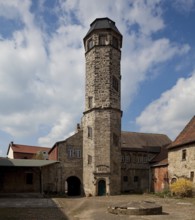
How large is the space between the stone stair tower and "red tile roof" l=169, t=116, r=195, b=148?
20.6 ft

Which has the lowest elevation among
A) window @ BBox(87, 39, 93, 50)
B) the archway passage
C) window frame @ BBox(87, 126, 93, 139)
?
the archway passage

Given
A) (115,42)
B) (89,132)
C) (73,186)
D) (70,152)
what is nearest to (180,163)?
(89,132)

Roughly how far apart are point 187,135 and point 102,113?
8.98m

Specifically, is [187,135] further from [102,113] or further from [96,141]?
[96,141]

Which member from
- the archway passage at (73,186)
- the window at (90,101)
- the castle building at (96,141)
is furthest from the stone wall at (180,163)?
the archway passage at (73,186)

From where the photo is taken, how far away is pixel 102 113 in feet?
110

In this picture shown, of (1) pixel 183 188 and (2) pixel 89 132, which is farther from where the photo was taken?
(2) pixel 89 132

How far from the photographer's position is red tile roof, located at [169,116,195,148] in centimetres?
3023

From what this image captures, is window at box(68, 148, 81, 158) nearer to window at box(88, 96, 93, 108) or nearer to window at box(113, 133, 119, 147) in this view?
window at box(113, 133, 119, 147)

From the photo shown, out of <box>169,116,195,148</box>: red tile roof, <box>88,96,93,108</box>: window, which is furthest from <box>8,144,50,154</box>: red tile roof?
<box>169,116,195,148</box>: red tile roof

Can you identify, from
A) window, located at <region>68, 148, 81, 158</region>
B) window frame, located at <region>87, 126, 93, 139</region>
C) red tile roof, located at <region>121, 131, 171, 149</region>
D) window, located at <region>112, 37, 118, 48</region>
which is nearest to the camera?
window frame, located at <region>87, 126, 93, 139</region>

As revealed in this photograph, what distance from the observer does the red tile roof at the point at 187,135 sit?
3023 centimetres

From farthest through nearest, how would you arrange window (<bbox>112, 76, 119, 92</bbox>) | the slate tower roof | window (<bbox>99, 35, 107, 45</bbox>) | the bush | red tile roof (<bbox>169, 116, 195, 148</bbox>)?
the slate tower roof → window (<bbox>99, 35, 107, 45</bbox>) → window (<bbox>112, 76, 119, 92</bbox>) → red tile roof (<bbox>169, 116, 195, 148</bbox>) → the bush

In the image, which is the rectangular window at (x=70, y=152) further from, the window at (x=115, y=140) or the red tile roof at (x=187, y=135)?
the red tile roof at (x=187, y=135)
